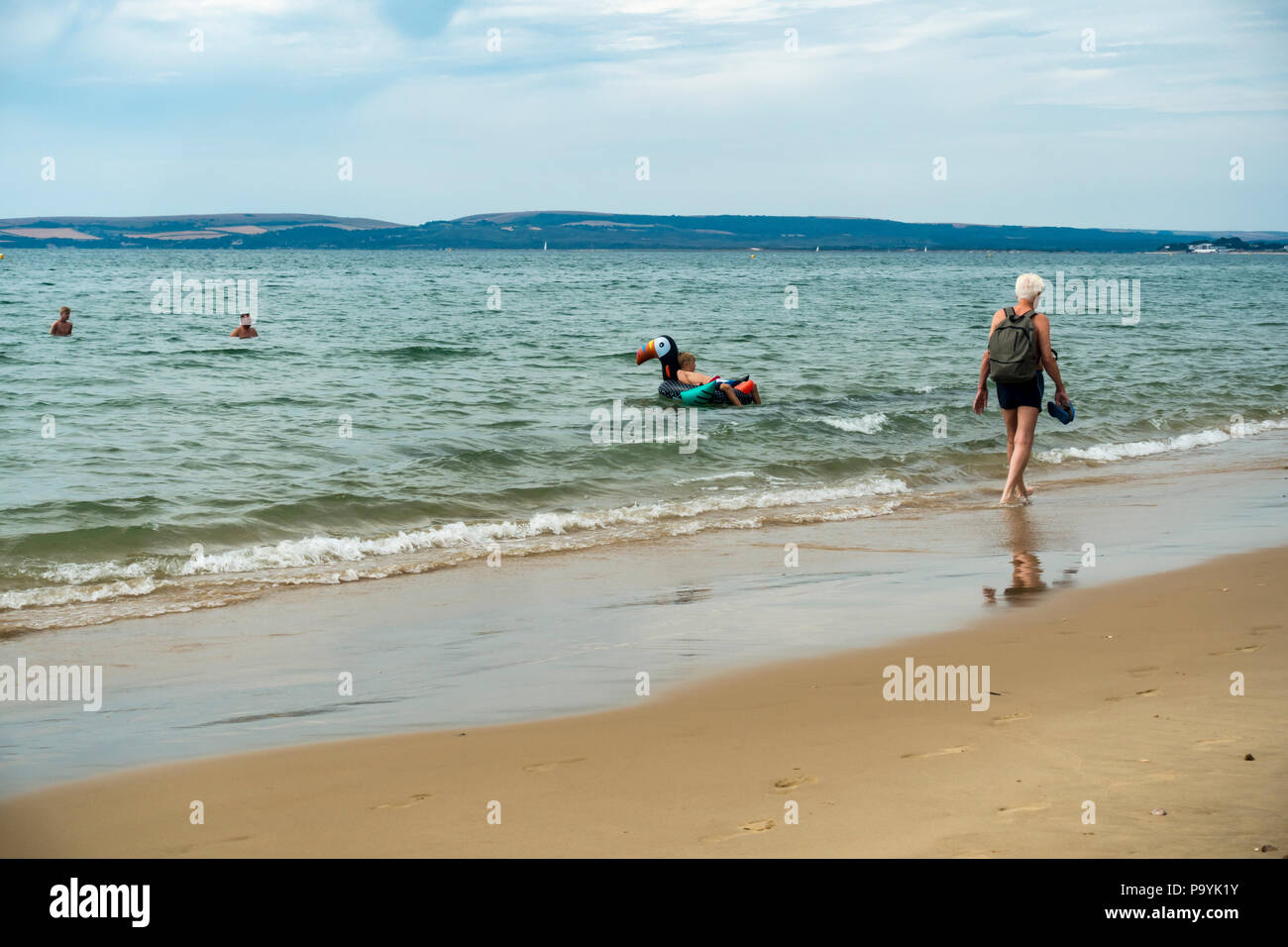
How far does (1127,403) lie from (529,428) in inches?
403

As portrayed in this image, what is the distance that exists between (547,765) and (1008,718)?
6.15 feet

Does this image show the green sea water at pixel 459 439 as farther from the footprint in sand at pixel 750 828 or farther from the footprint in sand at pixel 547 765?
the footprint in sand at pixel 750 828

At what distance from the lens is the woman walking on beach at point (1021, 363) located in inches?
369

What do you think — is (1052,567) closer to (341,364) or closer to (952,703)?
(952,703)

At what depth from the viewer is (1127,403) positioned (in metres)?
18.4

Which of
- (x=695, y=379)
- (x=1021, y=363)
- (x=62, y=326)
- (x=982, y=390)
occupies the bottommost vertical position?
(x=982, y=390)

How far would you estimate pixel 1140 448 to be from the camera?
582 inches

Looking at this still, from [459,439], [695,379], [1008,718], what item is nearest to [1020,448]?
[1008,718]

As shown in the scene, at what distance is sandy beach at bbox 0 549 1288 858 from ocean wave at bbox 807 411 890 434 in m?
10.2

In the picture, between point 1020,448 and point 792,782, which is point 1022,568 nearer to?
point 1020,448

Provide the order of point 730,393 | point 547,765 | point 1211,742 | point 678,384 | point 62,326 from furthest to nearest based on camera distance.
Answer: point 62,326 < point 678,384 < point 730,393 < point 547,765 < point 1211,742

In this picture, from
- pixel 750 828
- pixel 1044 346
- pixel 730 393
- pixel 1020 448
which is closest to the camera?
pixel 750 828
